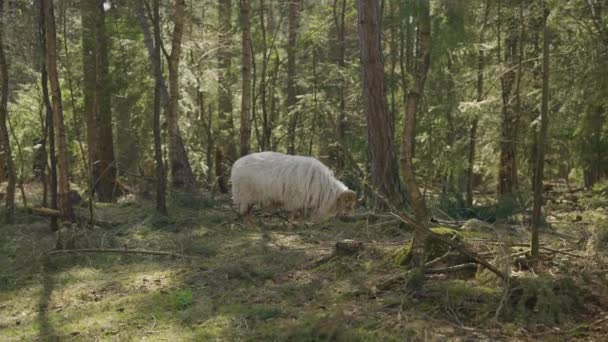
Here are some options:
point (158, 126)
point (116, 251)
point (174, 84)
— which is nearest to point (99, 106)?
point (174, 84)

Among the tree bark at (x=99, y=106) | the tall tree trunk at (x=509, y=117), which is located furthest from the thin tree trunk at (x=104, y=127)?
the tall tree trunk at (x=509, y=117)

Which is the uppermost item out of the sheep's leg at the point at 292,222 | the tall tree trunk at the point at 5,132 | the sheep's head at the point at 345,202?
the tall tree trunk at the point at 5,132

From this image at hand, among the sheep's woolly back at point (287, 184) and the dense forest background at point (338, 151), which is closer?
the dense forest background at point (338, 151)

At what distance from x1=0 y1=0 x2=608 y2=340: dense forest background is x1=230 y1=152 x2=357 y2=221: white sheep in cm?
59

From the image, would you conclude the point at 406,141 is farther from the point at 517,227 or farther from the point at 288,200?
the point at 288,200

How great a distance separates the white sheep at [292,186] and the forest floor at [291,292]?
34.2 inches

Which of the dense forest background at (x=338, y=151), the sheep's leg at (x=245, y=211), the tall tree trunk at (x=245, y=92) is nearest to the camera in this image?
the dense forest background at (x=338, y=151)

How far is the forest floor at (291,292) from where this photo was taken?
4453 mm

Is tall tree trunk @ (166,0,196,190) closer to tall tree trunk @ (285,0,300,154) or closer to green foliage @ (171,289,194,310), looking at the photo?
green foliage @ (171,289,194,310)

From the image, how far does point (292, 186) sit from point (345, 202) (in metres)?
0.89

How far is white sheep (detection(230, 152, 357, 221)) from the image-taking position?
9.08 m

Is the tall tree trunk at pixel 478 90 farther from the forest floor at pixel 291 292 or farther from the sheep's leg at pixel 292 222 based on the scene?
the sheep's leg at pixel 292 222

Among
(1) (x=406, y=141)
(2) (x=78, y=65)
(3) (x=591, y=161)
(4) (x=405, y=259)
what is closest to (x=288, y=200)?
(4) (x=405, y=259)

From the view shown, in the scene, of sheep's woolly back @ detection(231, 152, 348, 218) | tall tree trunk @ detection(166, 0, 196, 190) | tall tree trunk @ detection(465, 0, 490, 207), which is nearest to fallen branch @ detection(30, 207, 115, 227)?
tall tree trunk @ detection(166, 0, 196, 190)
